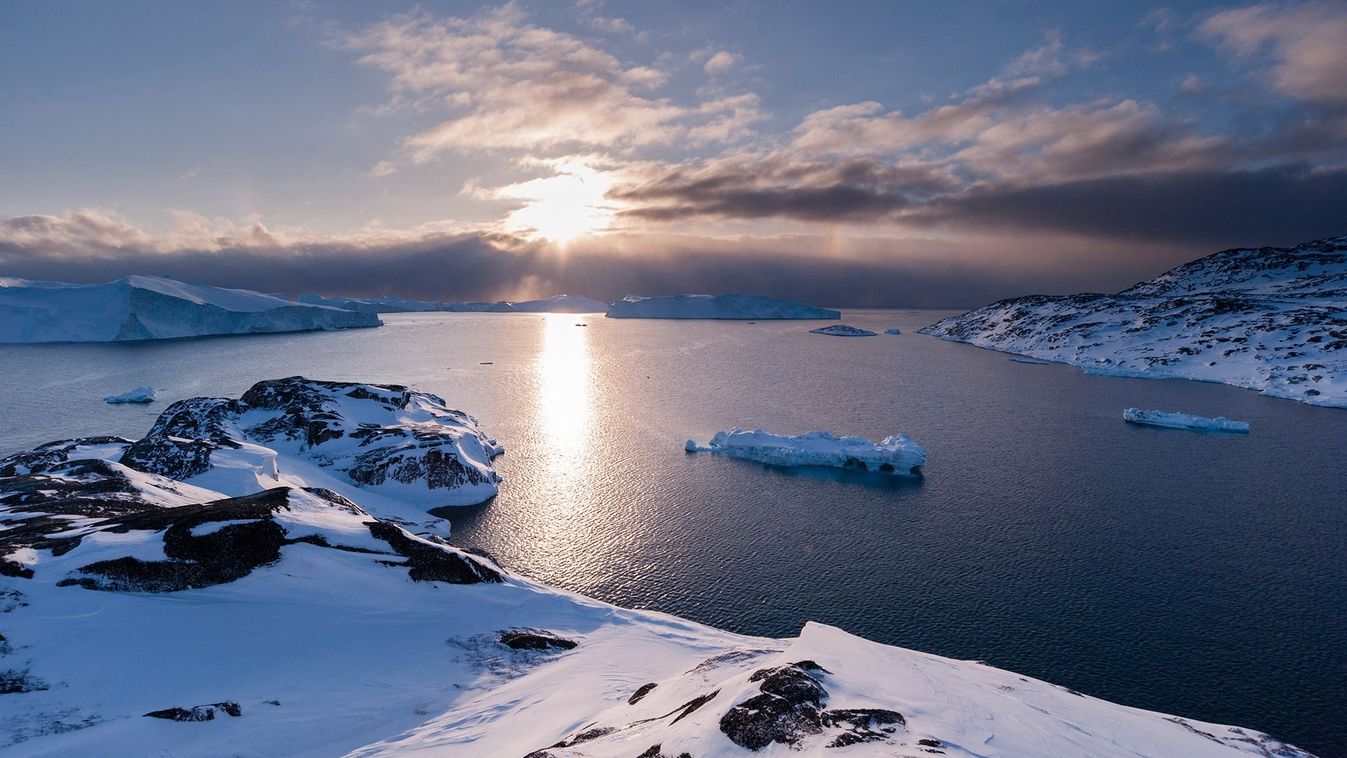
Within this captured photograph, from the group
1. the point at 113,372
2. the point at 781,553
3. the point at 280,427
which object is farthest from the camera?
the point at 113,372

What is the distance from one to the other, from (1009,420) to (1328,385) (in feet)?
160

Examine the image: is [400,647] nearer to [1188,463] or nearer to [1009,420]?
[1188,463]

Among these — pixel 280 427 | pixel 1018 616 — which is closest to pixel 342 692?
pixel 1018 616

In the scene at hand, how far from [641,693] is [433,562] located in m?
10.4

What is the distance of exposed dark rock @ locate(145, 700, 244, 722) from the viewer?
13867mm

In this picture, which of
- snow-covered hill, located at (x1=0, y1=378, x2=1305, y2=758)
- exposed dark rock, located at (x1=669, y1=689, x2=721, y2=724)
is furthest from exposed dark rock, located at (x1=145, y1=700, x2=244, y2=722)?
exposed dark rock, located at (x1=669, y1=689, x2=721, y2=724)

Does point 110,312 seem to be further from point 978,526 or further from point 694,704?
point 978,526

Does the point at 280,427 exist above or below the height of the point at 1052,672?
above

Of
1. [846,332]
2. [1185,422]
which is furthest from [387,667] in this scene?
[846,332]

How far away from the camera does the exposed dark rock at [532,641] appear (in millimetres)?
19859

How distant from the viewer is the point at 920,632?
22.2 metres

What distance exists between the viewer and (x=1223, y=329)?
10594 centimetres

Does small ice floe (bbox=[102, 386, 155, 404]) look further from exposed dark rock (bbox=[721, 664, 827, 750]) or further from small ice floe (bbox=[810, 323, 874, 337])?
small ice floe (bbox=[810, 323, 874, 337])

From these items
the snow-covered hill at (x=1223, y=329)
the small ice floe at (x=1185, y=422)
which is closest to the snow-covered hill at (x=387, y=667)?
the small ice floe at (x=1185, y=422)
